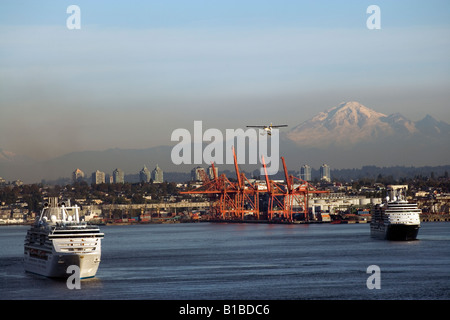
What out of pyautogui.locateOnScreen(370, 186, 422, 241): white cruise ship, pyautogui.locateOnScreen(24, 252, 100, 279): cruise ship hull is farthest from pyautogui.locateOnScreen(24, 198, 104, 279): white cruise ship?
pyautogui.locateOnScreen(370, 186, 422, 241): white cruise ship

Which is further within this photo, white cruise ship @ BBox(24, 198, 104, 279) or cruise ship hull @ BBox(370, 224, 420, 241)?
cruise ship hull @ BBox(370, 224, 420, 241)

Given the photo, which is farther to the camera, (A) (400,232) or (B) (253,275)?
(A) (400,232)

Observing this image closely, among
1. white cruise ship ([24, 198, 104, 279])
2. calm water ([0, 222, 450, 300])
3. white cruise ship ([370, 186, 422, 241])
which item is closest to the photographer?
calm water ([0, 222, 450, 300])

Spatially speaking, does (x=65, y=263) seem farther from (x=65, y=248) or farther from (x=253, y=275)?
(x=253, y=275)

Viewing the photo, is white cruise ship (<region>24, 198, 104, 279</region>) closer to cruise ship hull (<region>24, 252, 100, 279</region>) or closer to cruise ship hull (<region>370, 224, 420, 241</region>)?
cruise ship hull (<region>24, 252, 100, 279</region>)

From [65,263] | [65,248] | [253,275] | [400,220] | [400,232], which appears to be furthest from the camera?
[400,232]

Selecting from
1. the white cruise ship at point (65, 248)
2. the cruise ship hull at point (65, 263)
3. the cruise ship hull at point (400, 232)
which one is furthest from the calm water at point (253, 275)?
the cruise ship hull at point (400, 232)

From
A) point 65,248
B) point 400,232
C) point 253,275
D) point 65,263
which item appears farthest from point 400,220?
point 65,248
